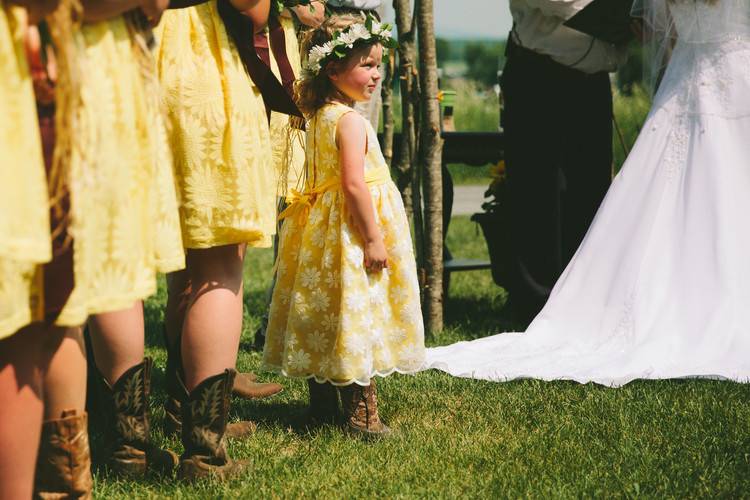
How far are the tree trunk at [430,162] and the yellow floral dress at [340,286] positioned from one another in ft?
5.36

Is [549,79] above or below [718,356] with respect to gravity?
above

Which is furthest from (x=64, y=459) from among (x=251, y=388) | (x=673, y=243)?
(x=673, y=243)

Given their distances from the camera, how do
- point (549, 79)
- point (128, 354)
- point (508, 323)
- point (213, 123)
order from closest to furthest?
point (213, 123) → point (128, 354) → point (549, 79) → point (508, 323)

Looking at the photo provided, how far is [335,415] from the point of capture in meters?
3.34

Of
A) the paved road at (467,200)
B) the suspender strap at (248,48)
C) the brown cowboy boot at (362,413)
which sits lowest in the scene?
the paved road at (467,200)

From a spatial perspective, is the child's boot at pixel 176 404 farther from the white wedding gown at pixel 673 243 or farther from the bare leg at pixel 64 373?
the white wedding gown at pixel 673 243

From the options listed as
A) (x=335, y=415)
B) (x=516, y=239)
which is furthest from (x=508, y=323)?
(x=335, y=415)

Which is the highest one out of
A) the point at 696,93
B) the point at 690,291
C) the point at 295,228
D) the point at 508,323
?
the point at 696,93

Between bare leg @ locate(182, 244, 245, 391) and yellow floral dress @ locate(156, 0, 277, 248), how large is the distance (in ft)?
0.38

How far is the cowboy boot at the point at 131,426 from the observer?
2.73 meters

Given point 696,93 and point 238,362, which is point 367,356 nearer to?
point 238,362

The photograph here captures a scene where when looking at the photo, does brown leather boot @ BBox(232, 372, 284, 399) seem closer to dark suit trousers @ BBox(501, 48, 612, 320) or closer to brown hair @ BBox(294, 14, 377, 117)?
brown hair @ BBox(294, 14, 377, 117)

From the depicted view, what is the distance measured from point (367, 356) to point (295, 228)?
20.4 inches

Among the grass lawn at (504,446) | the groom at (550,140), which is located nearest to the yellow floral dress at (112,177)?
the grass lawn at (504,446)
